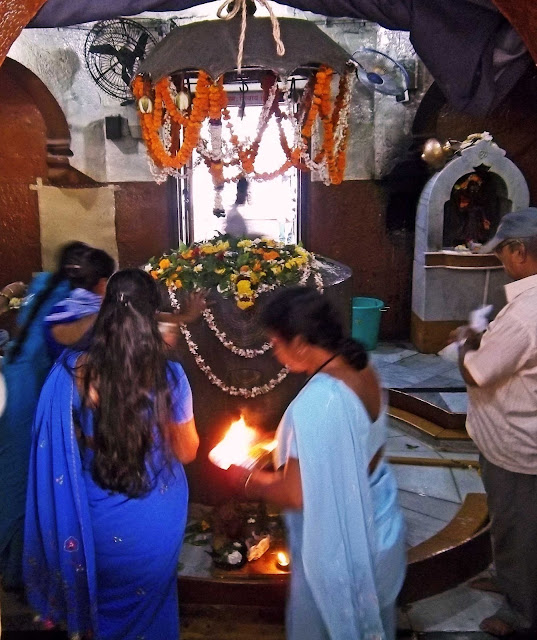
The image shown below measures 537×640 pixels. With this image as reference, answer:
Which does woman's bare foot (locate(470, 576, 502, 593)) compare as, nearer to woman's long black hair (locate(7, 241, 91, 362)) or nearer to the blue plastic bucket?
woman's long black hair (locate(7, 241, 91, 362))

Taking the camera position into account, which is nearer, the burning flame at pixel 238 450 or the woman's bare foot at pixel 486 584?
the burning flame at pixel 238 450

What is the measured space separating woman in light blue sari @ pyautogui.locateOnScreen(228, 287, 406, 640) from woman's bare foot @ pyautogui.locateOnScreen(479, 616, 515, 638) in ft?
3.52

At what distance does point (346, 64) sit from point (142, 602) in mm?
3242

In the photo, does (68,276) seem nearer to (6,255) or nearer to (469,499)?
(469,499)

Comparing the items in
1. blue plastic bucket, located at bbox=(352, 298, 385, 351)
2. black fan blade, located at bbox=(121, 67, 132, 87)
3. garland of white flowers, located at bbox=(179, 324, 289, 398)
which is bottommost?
blue plastic bucket, located at bbox=(352, 298, 385, 351)

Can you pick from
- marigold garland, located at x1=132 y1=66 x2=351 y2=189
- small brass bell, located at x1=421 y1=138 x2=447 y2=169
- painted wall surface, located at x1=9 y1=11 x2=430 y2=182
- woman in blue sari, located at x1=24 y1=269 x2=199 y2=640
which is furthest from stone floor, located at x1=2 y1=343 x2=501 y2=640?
painted wall surface, located at x1=9 y1=11 x2=430 y2=182

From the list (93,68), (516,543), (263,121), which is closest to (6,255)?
(93,68)

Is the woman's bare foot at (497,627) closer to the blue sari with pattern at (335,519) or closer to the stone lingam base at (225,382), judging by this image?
the blue sari with pattern at (335,519)

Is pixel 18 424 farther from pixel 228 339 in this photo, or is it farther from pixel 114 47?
pixel 114 47

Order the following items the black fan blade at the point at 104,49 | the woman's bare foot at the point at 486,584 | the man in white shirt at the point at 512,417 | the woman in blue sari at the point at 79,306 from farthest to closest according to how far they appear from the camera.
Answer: the black fan blade at the point at 104,49 → the woman's bare foot at the point at 486,584 → the woman in blue sari at the point at 79,306 → the man in white shirt at the point at 512,417

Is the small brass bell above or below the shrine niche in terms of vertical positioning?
above

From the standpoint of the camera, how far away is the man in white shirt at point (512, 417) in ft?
9.06

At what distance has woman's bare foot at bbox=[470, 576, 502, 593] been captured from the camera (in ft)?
11.4

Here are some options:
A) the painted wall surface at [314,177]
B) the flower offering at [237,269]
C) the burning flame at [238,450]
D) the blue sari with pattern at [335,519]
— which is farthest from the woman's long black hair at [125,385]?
the painted wall surface at [314,177]
